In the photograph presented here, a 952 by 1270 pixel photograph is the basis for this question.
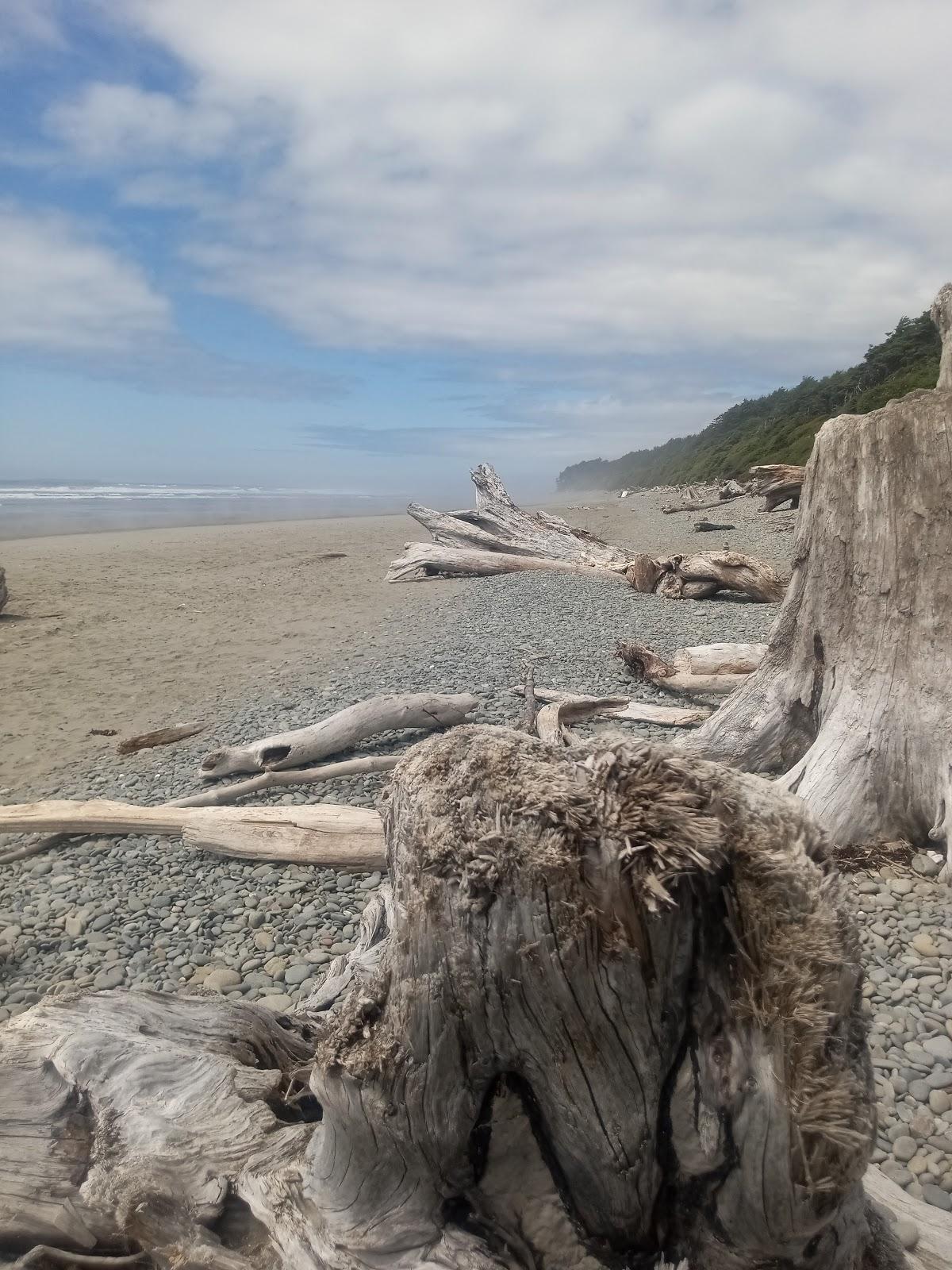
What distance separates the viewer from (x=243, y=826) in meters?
5.69

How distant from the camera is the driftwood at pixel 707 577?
42.1 ft

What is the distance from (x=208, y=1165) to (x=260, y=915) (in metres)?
3.02

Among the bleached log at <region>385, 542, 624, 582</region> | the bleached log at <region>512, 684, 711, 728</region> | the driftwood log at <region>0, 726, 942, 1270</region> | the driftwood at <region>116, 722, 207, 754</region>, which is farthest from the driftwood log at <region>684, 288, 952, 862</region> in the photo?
the bleached log at <region>385, 542, 624, 582</region>

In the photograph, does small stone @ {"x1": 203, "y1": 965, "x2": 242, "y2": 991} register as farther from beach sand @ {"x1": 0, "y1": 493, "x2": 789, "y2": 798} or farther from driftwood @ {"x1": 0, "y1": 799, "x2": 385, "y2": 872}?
beach sand @ {"x1": 0, "y1": 493, "x2": 789, "y2": 798}

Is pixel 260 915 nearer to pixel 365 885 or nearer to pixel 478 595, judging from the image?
pixel 365 885

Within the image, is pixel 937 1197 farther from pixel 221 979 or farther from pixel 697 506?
pixel 697 506

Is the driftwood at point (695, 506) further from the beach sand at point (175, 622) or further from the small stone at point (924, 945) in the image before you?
the small stone at point (924, 945)

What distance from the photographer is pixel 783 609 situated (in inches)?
231

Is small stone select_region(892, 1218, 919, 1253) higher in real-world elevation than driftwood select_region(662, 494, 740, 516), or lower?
lower

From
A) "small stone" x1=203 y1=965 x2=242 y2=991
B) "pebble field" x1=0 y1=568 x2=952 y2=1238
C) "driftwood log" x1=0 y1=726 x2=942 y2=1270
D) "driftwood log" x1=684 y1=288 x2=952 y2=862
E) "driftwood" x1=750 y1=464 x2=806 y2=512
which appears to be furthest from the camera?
"driftwood" x1=750 y1=464 x2=806 y2=512

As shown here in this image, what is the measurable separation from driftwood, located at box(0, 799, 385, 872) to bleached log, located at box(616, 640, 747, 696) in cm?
407

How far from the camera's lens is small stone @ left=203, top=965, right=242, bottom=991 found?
4.45 meters

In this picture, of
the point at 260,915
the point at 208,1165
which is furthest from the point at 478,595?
the point at 208,1165

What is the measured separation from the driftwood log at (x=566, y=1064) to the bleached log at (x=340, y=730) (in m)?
4.72
